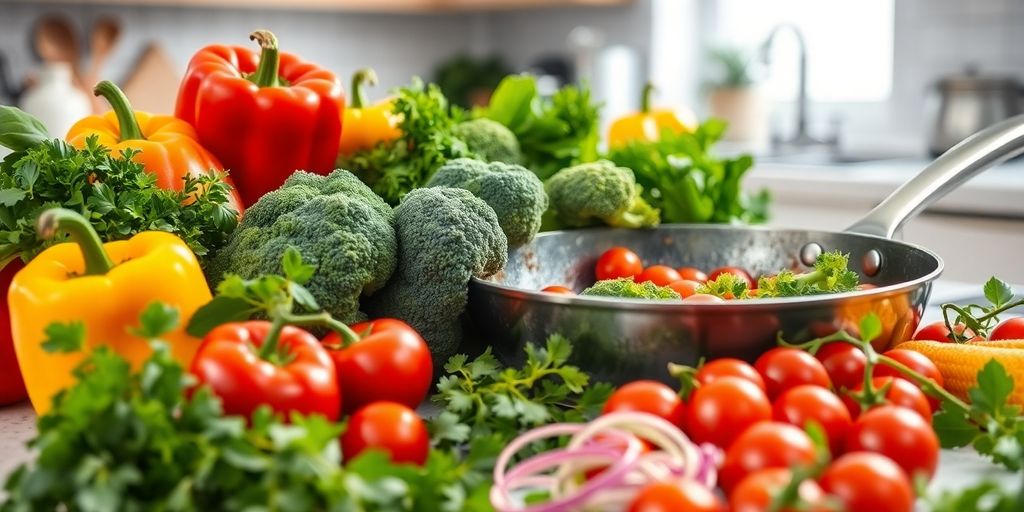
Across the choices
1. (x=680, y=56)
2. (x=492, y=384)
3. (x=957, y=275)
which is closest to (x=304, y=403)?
(x=492, y=384)

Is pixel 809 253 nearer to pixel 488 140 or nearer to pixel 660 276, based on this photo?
pixel 660 276

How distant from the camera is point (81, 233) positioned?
2.92ft

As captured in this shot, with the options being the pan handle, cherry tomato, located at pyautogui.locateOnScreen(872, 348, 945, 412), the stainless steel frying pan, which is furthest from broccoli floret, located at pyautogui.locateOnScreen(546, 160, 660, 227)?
cherry tomato, located at pyautogui.locateOnScreen(872, 348, 945, 412)

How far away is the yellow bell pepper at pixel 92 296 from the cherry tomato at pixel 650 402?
38 centimetres

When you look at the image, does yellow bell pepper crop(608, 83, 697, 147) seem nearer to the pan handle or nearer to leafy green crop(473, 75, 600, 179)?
leafy green crop(473, 75, 600, 179)

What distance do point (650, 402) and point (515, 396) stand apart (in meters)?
0.14

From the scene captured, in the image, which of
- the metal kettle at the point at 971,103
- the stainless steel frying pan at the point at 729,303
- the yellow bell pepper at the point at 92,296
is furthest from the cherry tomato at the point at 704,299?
the metal kettle at the point at 971,103

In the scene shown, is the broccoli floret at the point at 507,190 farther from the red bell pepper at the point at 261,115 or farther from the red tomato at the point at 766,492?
the red tomato at the point at 766,492

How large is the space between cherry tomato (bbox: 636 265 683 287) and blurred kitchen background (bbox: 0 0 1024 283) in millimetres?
1572

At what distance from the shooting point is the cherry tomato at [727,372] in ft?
2.82

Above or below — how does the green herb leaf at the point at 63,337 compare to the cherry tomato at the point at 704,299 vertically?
above

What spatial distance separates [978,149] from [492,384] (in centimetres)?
70

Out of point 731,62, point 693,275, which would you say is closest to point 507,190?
point 693,275

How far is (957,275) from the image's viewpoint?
2713 millimetres
